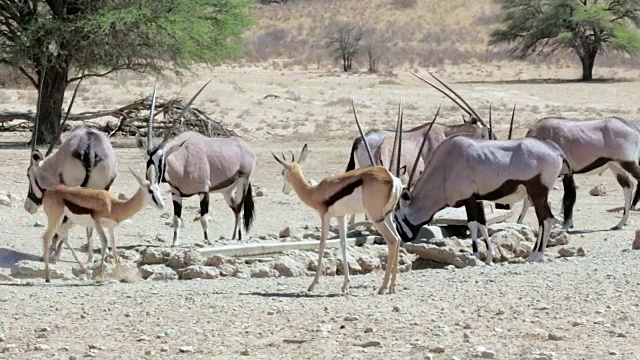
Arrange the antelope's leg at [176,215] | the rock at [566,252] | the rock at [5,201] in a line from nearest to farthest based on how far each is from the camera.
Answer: the rock at [566,252]
the antelope's leg at [176,215]
the rock at [5,201]

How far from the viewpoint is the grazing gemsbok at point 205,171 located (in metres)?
12.5

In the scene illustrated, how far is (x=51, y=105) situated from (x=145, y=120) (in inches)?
76.9

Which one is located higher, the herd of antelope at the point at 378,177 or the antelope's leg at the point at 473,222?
the herd of antelope at the point at 378,177

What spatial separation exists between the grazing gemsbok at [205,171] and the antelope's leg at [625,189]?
4064 millimetres

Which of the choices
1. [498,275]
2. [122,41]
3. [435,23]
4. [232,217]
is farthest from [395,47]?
[498,275]

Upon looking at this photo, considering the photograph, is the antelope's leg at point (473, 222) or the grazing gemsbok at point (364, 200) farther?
the antelope's leg at point (473, 222)

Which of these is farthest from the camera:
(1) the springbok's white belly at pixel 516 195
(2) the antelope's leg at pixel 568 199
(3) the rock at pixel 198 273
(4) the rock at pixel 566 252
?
(2) the antelope's leg at pixel 568 199

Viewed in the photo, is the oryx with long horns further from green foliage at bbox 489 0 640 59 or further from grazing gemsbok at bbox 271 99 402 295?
green foliage at bbox 489 0 640 59

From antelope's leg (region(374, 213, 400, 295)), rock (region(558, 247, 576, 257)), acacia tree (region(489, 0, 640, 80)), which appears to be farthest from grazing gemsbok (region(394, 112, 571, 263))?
acacia tree (region(489, 0, 640, 80))

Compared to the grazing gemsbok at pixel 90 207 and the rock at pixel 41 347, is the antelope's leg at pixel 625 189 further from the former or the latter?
the rock at pixel 41 347

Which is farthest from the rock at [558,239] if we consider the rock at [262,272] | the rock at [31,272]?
the rock at [31,272]

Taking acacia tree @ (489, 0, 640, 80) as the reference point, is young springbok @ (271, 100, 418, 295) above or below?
below

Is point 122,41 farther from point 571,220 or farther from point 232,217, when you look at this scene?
point 571,220

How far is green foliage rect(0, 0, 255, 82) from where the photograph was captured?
66.8 ft
